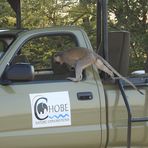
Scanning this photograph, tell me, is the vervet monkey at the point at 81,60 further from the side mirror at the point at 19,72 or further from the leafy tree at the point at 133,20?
the leafy tree at the point at 133,20

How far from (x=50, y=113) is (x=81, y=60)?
59 centimetres

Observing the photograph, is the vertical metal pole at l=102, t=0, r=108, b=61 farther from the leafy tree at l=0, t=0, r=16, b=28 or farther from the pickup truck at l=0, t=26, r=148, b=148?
the leafy tree at l=0, t=0, r=16, b=28

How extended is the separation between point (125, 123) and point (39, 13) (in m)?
10.4

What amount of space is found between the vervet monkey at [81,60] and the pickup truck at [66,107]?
68 mm

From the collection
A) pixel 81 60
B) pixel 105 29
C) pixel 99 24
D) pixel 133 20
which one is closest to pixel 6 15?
pixel 133 20

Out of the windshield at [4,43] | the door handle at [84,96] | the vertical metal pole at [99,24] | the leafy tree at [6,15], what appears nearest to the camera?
the door handle at [84,96]

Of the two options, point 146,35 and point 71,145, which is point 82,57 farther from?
point 146,35

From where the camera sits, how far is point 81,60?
4.61 m

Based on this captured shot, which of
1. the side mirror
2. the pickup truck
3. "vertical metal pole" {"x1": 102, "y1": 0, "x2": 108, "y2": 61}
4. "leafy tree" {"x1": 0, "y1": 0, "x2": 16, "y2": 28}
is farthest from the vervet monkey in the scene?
"leafy tree" {"x1": 0, "y1": 0, "x2": 16, "y2": 28}

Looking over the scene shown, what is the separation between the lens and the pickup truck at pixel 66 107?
4.39 meters

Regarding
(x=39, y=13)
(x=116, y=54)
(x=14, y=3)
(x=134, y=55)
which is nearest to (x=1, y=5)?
(x=39, y=13)

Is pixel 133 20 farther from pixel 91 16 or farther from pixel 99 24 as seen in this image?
pixel 99 24

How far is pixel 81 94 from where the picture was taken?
4543mm

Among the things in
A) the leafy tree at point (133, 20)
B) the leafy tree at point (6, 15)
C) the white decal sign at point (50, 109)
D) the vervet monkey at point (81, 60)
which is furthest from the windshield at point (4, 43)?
the leafy tree at point (6, 15)
